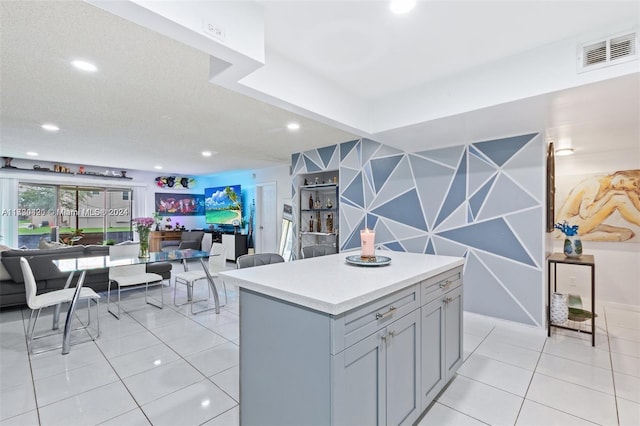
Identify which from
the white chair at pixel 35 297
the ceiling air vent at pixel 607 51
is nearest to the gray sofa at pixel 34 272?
the white chair at pixel 35 297

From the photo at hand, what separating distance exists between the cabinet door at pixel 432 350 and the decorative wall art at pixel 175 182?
857cm

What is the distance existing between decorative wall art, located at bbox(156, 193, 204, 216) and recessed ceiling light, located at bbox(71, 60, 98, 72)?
22.1 ft

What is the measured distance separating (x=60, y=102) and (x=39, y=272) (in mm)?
2327

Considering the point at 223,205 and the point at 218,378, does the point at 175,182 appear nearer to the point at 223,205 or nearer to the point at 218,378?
the point at 223,205

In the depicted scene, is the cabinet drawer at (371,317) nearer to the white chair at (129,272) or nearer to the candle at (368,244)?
the candle at (368,244)

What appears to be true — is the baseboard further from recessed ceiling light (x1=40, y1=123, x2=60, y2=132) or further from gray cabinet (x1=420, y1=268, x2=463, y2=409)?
recessed ceiling light (x1=40, y1=123, x2=60, y2=132)

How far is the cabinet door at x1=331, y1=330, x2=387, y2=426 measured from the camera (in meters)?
1.28

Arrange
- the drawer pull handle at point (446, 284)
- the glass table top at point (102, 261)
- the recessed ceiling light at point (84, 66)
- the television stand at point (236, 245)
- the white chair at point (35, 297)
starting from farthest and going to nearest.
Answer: the television stand at point (236, 245), the glass table top at point (102, 261), the white chair at point (35, 297), the recessed ceiling light at point (84, 66), the drawer pull handle at point (446, 284)

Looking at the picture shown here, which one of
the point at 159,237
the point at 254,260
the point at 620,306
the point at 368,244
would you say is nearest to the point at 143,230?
the point at 254,260

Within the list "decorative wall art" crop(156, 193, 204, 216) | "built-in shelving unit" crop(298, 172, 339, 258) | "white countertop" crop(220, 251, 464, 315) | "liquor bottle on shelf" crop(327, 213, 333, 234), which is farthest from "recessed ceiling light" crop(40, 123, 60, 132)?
"decorative wall art" crop(156, 193, 204, 216)

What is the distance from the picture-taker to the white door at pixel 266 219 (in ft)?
24.0

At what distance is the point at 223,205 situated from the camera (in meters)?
8.60

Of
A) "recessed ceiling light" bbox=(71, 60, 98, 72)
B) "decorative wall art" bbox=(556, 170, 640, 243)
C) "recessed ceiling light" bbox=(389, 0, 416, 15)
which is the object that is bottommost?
"decorative wall art" bbox=(556, 170, 640, 243)

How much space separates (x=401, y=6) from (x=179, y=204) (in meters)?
8.76
